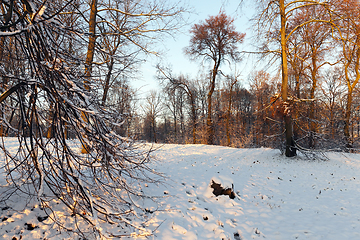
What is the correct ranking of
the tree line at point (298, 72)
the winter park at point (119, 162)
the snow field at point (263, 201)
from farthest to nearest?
the tree line at point (298, 72) < the snow field at point (263, 201) < the winter park at point (119, 162)

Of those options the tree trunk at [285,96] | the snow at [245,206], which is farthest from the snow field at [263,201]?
the tree trunk at [285,96]

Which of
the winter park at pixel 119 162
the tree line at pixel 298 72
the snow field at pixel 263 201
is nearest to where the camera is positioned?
the winter park at pixel 119 162

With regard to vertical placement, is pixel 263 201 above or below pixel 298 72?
below

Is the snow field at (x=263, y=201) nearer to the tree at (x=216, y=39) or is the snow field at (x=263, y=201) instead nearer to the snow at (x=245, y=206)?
the snow at (x=245, y=206)

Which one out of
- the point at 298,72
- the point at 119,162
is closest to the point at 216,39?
the point at 298,72

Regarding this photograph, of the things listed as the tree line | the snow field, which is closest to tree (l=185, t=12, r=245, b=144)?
the tree line

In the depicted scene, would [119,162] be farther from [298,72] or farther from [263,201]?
[298,72]

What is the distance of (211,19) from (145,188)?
50.0ft

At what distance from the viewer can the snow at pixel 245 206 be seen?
338 cm

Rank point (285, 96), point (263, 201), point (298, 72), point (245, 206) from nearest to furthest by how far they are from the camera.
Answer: point (245, 206), point (263, 201), point (285, 96), point (298, 72)

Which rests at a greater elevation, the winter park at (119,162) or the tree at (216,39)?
the tree at (216,39)

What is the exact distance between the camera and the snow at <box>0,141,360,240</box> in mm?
3375

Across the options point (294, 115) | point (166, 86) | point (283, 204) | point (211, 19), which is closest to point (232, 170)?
point (283, 204)

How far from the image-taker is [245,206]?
18.0ft
